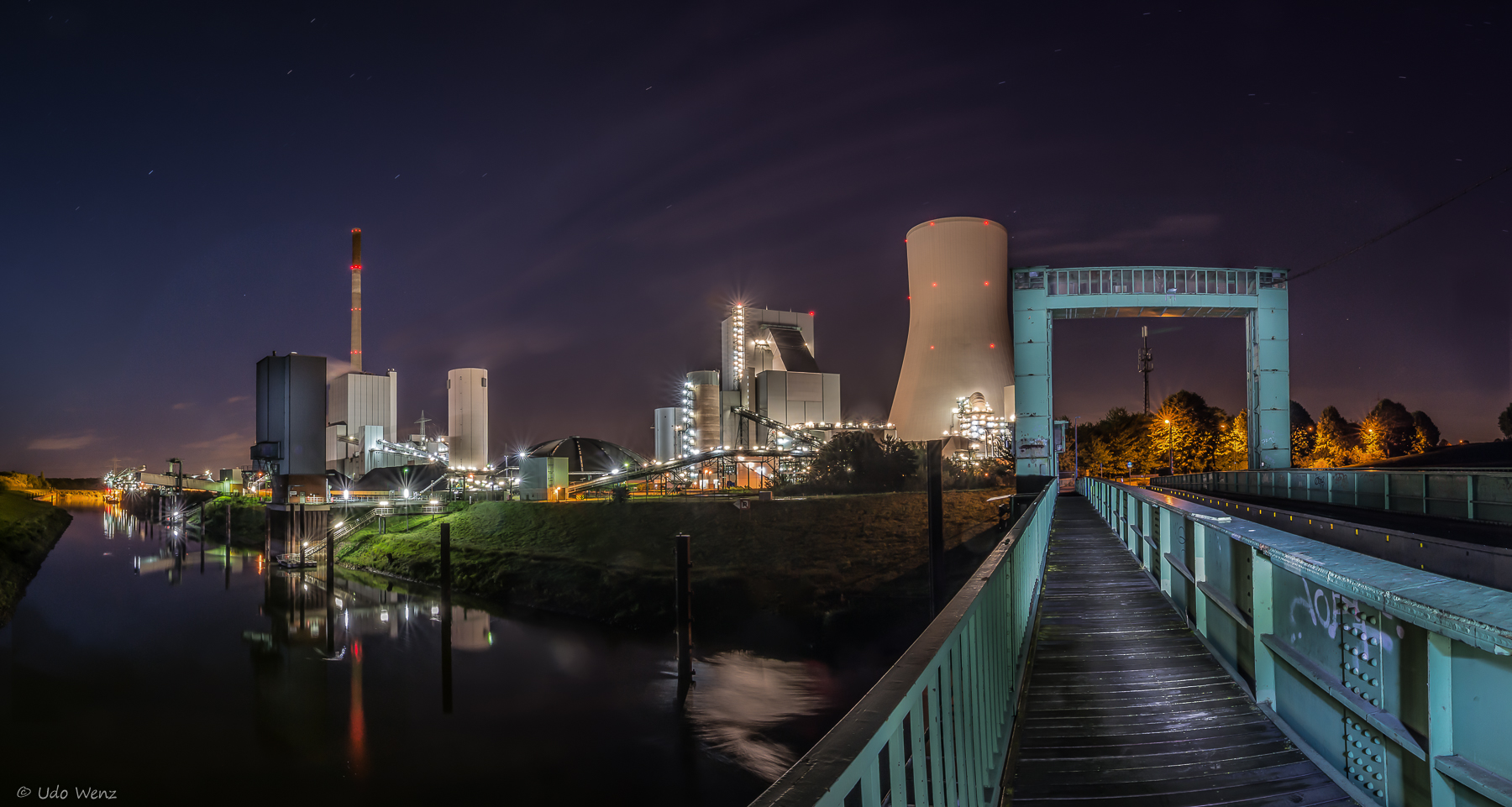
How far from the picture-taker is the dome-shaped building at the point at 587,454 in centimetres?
5656

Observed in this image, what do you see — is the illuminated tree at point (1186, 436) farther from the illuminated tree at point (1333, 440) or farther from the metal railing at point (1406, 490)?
the metal railing at point (1406, 490)

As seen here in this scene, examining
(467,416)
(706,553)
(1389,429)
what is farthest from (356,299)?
(1389,429)

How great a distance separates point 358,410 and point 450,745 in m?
60.3

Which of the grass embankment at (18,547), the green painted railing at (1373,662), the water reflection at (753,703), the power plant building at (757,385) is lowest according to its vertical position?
the water reflection at (753,703)

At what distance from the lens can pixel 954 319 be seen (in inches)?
1741

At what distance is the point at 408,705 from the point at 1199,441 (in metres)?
70.0

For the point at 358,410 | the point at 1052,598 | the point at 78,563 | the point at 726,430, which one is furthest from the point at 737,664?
the point at 358,410

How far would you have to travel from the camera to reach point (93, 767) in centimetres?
1655

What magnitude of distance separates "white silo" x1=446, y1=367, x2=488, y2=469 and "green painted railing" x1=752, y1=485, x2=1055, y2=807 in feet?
182

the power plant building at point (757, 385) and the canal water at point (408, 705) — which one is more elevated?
the power plant building at point (757, 385)

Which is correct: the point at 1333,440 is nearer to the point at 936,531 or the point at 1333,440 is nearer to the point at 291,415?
the point at 936,531

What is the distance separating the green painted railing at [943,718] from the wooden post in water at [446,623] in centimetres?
1964

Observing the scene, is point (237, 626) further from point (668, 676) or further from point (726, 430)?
point (726, 430)

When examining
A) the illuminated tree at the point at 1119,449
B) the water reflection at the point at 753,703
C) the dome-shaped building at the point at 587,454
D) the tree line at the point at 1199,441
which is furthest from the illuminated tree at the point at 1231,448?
the water reflection at the point at 753,703
